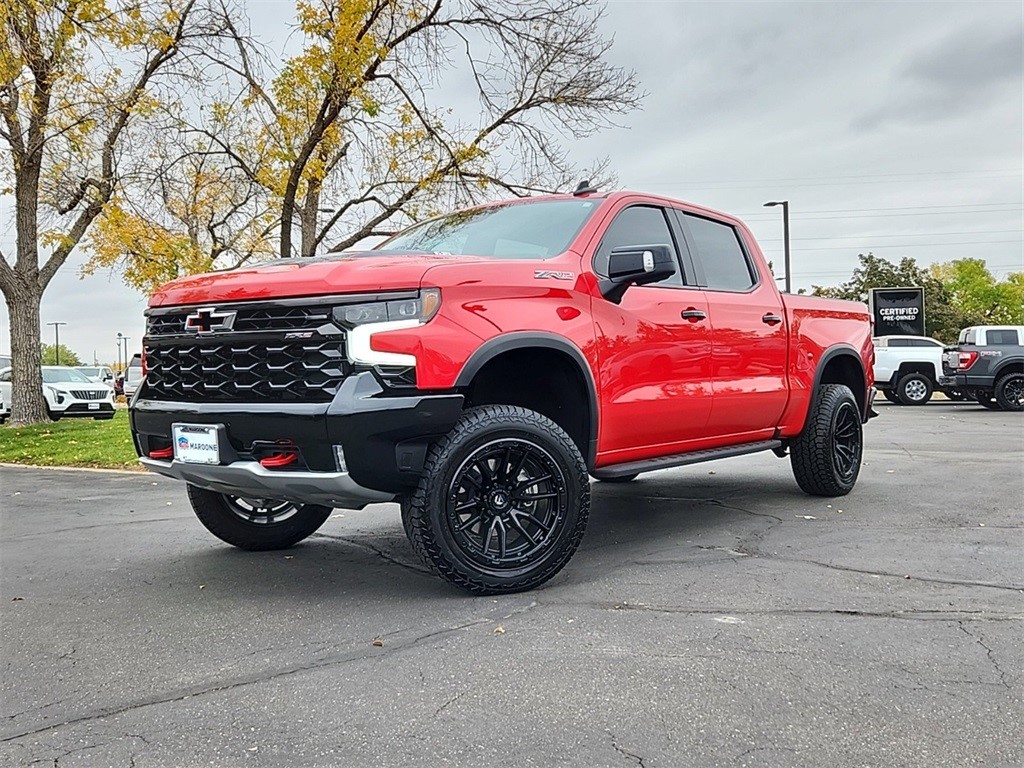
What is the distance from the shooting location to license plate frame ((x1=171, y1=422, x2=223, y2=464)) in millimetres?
4062

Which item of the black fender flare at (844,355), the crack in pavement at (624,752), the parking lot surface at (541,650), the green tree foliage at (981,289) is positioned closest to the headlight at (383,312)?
the parking lot surface at (541,650)

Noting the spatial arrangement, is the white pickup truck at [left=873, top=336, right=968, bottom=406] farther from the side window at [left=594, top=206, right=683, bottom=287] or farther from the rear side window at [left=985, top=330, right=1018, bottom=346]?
the side window at [left=594, top=206, right=683, bottom=287]

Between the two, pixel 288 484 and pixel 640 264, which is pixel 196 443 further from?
pixel 640 264

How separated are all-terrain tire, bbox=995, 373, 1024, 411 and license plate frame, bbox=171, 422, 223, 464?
59.7 feet

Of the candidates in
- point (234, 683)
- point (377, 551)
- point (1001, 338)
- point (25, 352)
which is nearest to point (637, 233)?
point (377, 551)

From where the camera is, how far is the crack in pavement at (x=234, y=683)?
9.28 ft

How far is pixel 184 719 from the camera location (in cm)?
282

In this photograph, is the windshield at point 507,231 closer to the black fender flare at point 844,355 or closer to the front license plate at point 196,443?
the front license plate at point 196,443

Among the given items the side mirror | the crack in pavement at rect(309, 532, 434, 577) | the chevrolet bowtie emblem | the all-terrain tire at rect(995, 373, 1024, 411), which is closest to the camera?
the chevrolet bowtie emblem

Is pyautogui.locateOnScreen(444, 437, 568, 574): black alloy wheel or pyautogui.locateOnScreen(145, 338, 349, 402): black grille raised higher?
pyautogui.locateOnScreen(145, 338, 349, 402): black grille

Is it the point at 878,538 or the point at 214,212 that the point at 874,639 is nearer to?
the point at 878,538

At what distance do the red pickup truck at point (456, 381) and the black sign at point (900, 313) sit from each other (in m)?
24.5

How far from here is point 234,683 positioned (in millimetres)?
3119

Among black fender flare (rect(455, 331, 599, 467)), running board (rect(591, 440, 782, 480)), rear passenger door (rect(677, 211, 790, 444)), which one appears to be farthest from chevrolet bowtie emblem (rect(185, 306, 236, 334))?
rear passenger door (rect(677, 211, 790, 444))
